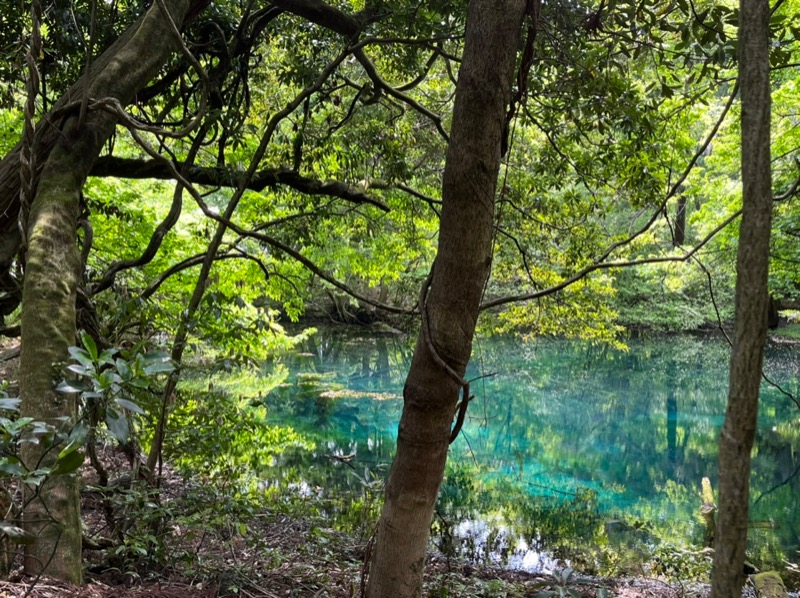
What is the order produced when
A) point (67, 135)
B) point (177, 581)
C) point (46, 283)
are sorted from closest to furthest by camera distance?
point (46, 283)
point (67, 135)
point (177, 581)

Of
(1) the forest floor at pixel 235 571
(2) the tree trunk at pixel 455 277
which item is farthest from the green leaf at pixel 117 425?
(2) the tree trunk at pixel 455 277

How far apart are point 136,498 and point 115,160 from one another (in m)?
3.01

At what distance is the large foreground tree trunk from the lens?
1.87 metres

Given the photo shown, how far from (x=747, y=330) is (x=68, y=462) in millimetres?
1471

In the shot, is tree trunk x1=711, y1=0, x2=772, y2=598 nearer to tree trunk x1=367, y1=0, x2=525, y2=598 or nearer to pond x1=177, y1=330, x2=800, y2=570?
tree trunk x1=367, y1=0, x2=525, y2=598

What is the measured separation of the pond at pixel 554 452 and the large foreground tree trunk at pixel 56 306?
1432 millimetres

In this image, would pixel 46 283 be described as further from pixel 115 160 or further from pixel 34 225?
pixel 115 160

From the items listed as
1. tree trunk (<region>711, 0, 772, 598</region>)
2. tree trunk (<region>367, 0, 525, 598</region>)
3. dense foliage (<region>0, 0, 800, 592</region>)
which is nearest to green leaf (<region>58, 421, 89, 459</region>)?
dense foliage (<region>0, 0, 800, 592</region>)

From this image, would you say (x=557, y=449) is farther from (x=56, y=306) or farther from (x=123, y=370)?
(x=123, y=370)

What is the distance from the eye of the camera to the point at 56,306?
2014 millimetres

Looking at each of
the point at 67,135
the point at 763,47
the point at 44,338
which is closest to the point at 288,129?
the point at 67,135

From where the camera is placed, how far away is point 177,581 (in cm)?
281

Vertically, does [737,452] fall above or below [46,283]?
below

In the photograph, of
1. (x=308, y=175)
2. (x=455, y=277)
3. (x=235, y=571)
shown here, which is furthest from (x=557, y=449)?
(x=455, y=277)
